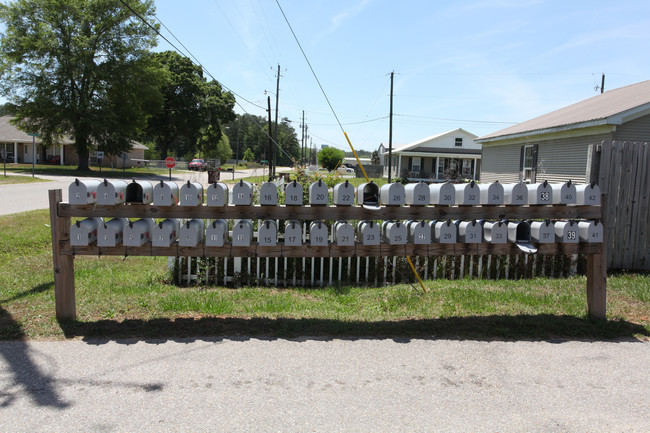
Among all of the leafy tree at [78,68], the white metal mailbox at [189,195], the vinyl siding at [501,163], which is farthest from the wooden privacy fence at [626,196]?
the leafy tree at [78,68]

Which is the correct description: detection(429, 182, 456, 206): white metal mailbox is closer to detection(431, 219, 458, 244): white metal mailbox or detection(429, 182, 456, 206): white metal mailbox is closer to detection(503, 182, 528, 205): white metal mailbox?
detection(431, 219, 458, 244): white metal mailbox

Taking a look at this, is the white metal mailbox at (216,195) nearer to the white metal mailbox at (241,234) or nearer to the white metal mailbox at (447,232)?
the white metal mailbox at (241,234)

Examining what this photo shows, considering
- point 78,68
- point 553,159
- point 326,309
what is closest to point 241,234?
point 326,309

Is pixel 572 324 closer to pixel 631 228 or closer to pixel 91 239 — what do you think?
pixel 631 228

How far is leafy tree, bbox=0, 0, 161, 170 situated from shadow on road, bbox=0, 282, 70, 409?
35.6 m

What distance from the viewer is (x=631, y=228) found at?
696cm

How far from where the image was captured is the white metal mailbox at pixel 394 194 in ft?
15.0

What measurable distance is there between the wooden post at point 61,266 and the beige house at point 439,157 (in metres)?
40.8

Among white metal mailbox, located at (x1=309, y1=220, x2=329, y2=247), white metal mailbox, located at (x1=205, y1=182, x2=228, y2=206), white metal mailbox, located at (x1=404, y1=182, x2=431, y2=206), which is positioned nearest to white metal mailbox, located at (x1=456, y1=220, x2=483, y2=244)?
white metal mailbox, located at (x1=404, y1=182, x2=431, y2=206)

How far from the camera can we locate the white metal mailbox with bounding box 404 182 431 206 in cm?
452

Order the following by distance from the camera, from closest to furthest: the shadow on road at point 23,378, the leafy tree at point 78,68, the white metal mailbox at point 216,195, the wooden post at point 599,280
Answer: the shadow on road at point 23,378, the white metal mailbox at point 216,195, the wooden post at point 599,280, the leafy tree at point 78,68

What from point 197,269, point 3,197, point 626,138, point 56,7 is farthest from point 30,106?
point 626,138

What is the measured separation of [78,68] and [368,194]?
38.9 m

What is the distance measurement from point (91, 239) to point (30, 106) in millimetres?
37577
